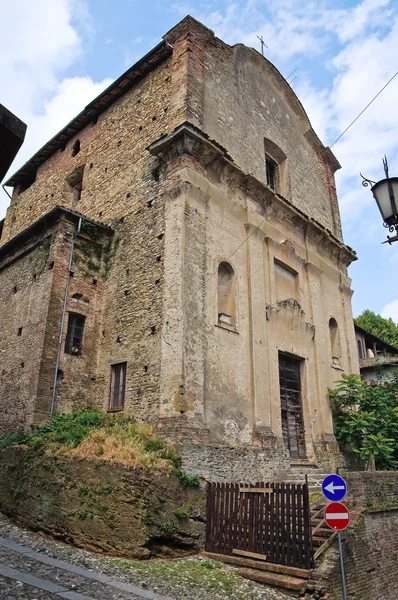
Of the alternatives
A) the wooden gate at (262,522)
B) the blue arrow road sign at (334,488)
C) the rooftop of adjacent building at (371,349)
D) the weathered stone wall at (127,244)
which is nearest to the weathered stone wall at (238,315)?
the weathered stone wall at (127,244)

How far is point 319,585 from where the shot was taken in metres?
7.26

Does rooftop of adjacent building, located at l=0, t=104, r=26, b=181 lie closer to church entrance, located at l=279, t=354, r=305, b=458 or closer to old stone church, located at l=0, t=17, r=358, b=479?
old stone church, located at l=0, t=17, r=358, b=479

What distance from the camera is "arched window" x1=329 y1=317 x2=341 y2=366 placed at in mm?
17870

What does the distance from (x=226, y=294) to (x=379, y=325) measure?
30033mm

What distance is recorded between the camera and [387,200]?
5.70m

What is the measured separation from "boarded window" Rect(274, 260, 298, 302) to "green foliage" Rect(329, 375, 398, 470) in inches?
140

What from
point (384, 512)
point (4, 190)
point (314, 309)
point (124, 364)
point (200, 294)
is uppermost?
point (4, 190)

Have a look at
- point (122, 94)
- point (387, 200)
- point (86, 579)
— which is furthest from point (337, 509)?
point (122, 94)

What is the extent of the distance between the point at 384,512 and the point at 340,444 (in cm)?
606

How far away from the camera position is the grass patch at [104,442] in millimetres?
9156

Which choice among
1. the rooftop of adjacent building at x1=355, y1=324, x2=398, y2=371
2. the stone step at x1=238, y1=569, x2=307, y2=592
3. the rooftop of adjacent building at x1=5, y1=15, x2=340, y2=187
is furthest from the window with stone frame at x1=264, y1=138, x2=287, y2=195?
the stone step at x1=238, y1=569, x2=307, y2=592

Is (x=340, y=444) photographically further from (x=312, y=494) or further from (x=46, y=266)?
(x=46, y=266)

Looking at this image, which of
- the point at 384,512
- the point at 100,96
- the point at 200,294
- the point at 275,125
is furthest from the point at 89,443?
the point at 275,125

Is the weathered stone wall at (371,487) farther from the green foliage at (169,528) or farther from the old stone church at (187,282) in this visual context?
the green foliage at (169,528)
